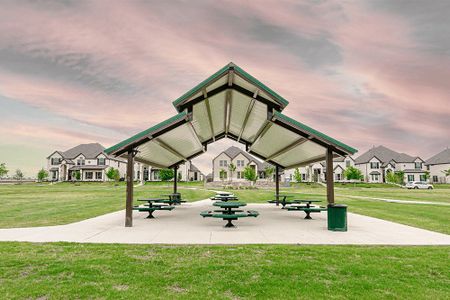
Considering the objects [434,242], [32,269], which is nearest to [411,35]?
[434,242]

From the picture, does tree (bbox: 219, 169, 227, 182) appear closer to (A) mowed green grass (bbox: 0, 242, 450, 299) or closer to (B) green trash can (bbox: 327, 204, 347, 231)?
(B) green trash can (bbox: 327, 204, 347, 231)

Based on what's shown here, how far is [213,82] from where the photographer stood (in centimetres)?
1029

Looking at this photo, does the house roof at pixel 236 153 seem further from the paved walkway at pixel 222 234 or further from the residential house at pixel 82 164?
the paved walkway at pixel 222 234

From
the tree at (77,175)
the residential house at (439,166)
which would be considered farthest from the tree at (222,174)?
the residential house at (439,166)

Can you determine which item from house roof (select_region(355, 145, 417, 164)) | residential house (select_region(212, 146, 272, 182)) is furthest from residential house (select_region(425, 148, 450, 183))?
residential house (select_region(212, 146, 272, 182))

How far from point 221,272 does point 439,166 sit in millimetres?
98175

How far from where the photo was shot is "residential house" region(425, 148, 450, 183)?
80106mm

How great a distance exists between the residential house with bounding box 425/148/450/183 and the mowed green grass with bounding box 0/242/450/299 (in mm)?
91070

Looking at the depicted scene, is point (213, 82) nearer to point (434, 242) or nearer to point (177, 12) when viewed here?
point (177, 12)

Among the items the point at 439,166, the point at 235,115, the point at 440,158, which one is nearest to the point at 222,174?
the point at 235,115

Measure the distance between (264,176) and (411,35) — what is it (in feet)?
209

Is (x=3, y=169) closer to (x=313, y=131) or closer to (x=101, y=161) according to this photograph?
(x=101, y=161)

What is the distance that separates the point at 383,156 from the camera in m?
86.9

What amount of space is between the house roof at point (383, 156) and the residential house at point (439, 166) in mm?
5946
